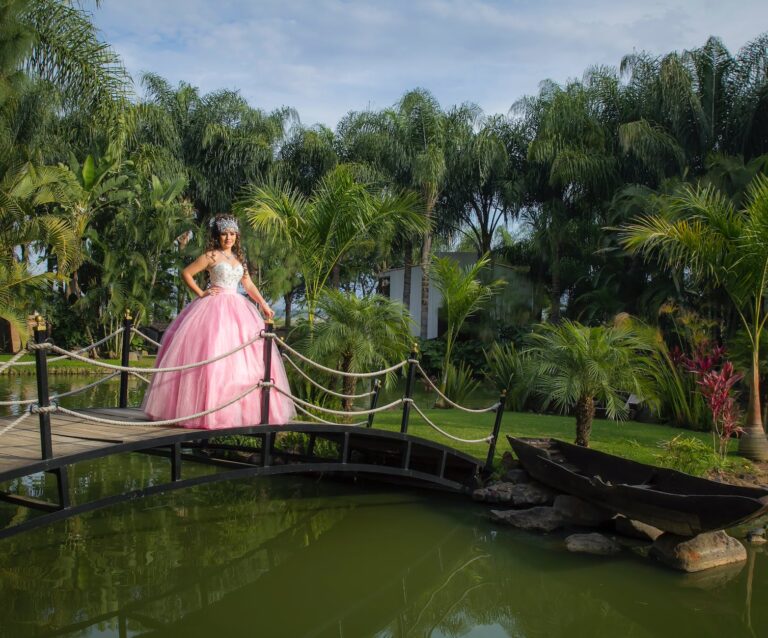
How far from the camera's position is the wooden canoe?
22.1 feet

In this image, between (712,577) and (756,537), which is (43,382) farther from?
(756,537)

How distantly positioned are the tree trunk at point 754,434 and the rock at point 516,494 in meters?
3.65

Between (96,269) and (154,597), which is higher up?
(96,269)

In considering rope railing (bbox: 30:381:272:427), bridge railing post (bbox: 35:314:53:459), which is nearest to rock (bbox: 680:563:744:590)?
rope railing (bbox: 30:381:272:427)

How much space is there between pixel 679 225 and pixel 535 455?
456 cm

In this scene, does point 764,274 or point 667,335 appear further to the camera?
point 667,335

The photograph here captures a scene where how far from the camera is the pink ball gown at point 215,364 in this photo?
661cm

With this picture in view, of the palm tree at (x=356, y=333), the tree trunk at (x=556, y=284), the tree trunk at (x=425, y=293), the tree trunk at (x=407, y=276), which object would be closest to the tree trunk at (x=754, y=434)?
the palm tree at (x=356, y=333)

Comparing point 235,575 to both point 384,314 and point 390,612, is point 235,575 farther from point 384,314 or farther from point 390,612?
point 384,314

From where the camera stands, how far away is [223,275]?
23.6 feet

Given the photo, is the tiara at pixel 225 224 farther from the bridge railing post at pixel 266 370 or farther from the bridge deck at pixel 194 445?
the bridge deck at pixel 194 445

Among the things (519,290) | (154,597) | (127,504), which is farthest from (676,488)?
(519,290)

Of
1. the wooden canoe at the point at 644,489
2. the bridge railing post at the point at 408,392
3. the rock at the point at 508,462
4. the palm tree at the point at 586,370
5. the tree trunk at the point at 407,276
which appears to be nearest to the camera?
the wooden canoe at the point at 644,489

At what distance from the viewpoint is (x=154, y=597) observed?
20.5 feet
